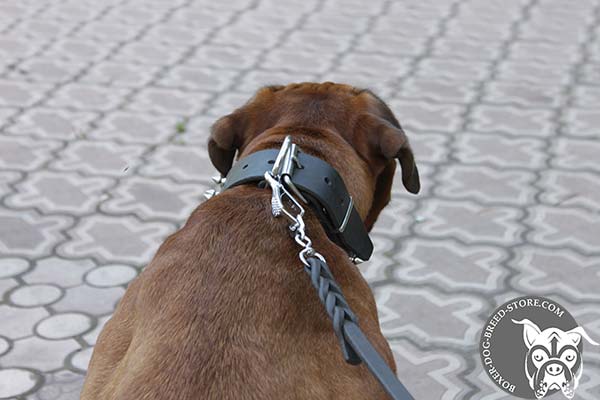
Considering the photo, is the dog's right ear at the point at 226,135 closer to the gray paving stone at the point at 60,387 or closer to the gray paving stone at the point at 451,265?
the gray paving stone at the point at 60,387

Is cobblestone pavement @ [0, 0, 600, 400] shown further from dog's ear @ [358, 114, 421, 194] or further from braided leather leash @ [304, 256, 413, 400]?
braided leather leash @ [304, 256, 413, 400]

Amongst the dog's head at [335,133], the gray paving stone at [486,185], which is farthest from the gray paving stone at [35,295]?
the gray paving stone at [486,185]

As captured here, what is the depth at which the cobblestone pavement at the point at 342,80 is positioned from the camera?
4.83m

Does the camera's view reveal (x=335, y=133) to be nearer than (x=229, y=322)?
No

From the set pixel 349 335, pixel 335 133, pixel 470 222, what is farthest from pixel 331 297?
pixel 470 222

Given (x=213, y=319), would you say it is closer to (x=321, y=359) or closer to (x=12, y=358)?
(x=321, y=359)

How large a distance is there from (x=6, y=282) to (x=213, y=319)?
114 inches

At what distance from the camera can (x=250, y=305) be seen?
2.57 meters

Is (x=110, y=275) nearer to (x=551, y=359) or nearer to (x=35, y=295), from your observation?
(x=35, y=295)

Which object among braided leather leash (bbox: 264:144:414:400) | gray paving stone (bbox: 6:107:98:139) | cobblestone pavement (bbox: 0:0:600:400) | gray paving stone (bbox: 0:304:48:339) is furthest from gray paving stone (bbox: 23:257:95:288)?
braided leather leash (bbox: 264:144:414:400)

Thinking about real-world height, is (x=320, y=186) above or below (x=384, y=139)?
above

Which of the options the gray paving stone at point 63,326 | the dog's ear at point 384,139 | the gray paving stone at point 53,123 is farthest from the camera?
the gray paving stone at point 53,123

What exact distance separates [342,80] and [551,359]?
3.95 m

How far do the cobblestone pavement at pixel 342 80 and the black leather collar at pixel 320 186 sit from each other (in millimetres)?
1527
